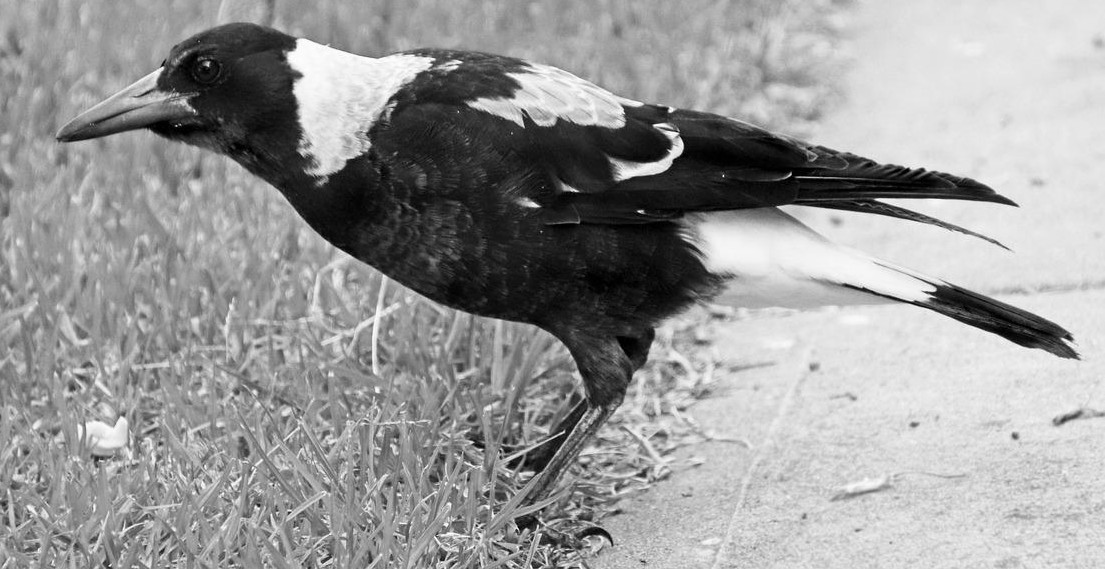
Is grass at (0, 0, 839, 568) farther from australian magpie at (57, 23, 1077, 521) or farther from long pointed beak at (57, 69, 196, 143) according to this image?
long pointed beak at (57, 69, 196, 143)

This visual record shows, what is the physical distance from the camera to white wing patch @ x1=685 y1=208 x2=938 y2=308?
298cm

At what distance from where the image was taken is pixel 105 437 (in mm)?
3119

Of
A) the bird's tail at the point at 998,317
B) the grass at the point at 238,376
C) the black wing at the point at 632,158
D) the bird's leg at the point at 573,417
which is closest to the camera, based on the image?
the grass at the point at 238,376

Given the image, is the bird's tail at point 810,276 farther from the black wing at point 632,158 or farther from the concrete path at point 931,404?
the concrete path at point 931,404

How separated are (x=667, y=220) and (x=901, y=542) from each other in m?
0.83

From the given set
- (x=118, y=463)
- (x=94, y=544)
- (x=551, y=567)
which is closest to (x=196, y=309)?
→ (x=118, y=463)

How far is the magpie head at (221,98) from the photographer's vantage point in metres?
2.98

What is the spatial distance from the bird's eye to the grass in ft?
2.38

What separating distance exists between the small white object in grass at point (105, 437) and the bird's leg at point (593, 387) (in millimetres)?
939

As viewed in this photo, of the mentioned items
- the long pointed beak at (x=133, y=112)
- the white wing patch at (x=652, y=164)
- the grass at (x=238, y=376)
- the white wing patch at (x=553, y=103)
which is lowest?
the grass at (x=238, y=376)

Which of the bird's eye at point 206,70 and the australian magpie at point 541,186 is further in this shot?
the bird's eye at point 206,70

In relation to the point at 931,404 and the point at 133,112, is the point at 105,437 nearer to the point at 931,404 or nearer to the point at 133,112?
the point at 133,112

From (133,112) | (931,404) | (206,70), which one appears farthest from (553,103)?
(931,404)

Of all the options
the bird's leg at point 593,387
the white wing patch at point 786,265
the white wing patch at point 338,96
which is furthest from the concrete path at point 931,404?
the white wing patch at point 338,96
